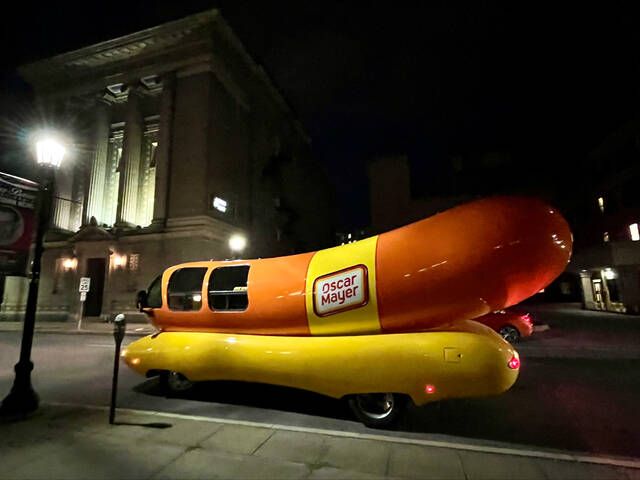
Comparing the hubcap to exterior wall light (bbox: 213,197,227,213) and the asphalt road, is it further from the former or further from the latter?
exterior wall light (bbox: 213,197,227,213)

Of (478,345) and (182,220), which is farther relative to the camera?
(182,220)

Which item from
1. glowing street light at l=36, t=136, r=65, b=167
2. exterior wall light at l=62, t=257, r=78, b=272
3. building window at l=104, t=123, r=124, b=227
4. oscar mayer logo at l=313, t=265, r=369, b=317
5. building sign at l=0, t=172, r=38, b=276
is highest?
building window at l=104, t=123, r=124, b=227

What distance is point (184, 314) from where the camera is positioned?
620 centimetres

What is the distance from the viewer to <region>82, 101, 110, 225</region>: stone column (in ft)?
87.1

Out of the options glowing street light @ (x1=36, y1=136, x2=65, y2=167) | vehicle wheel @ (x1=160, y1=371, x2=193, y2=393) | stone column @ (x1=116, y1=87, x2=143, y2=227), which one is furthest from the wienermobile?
stone column @ (x1=116, y1=87, x2=143, y2=227)

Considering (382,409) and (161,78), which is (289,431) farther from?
(161,78)

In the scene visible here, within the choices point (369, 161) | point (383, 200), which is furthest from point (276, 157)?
point (383, 200)

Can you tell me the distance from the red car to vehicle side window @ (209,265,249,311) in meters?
9.14

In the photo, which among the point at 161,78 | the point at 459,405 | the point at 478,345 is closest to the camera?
the point at 478,345

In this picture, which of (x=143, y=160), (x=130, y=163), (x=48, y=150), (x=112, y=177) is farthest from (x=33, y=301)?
(x=112, y=177)

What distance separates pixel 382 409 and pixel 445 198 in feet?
106

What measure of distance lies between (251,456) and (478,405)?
12.8ft

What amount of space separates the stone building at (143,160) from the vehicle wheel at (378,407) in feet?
63.1

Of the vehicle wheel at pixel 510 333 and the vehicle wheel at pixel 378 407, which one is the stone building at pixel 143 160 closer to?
the vehicle wheel at pixel 510 333
